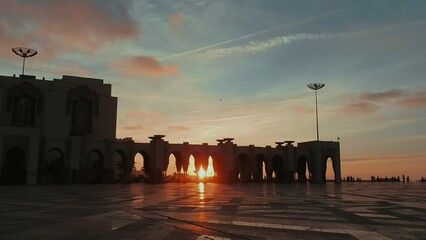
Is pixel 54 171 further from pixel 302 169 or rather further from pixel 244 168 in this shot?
pixel 302 169

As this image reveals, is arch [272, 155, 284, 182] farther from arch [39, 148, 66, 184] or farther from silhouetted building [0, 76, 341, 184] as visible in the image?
arch [39, 148, 66, 184]

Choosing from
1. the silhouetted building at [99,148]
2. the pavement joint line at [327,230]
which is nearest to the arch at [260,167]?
the silhouetted building at [99,148]

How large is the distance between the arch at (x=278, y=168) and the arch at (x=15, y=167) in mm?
49979

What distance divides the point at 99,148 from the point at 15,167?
1454cm

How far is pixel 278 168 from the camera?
288 ft

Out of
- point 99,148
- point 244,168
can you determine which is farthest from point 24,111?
point 244,168

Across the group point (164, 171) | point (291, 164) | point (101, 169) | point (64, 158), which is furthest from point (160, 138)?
point (291, 164)

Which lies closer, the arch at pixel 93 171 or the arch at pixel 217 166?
the arch at pixel 93 171

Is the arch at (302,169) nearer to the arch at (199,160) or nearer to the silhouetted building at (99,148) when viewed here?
the silhouetted building at (99,148)

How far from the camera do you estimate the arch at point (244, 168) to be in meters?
87.7

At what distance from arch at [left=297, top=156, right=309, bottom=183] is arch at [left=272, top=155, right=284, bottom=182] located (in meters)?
4.24

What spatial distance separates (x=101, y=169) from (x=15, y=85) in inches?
990

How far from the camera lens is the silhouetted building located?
69375 millimetres

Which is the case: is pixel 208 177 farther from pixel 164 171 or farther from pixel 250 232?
pixel 250 232
